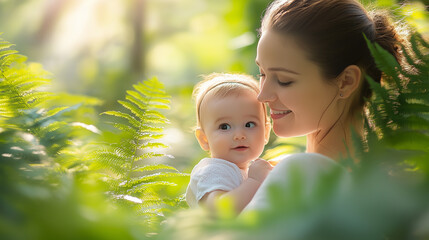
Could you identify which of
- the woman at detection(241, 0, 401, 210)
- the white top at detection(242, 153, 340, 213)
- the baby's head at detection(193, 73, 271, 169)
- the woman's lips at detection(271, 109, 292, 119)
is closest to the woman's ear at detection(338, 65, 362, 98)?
the woman at detection(241, 0, 401, 210)

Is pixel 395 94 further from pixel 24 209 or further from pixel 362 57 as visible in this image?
pixel 24 209

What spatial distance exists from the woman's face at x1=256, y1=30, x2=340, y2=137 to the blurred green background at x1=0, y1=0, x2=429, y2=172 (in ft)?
9.69

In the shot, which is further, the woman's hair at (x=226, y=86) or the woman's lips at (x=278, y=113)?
the woman's hair at (x=226, y=86)

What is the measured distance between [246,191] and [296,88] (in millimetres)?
222

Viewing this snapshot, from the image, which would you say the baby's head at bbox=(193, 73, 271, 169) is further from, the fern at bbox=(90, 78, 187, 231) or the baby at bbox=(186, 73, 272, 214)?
the fern at bbox=(90, 78, 187, 231)

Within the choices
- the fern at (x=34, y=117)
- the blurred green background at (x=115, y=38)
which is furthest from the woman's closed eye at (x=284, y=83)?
the blurred green background at (x=115, y=38)

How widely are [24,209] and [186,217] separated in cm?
11

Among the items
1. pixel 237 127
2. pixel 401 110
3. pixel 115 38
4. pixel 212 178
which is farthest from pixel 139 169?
pixel 115 38

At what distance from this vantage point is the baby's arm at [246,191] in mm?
794

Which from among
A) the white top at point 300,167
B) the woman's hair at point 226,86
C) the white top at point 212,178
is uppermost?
the woman's hair at point 226,86

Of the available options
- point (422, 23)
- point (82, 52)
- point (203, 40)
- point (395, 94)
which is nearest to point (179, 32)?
point (203, 40)

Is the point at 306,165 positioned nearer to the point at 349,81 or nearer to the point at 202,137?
the point at 349,81

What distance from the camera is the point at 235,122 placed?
1.01m

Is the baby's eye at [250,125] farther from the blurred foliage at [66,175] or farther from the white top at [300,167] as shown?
the white top at [300,167]
